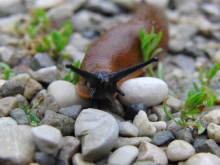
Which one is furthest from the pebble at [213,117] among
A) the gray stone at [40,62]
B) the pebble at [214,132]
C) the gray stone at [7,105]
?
the gray stone at [40,62]

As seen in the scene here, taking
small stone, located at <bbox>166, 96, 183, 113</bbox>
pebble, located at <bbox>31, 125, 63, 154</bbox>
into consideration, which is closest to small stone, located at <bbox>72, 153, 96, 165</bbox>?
pebble, located at <bbox>31, 125, 63, 154</bbox>

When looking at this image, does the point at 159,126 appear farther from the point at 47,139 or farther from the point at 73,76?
the point at 73,76

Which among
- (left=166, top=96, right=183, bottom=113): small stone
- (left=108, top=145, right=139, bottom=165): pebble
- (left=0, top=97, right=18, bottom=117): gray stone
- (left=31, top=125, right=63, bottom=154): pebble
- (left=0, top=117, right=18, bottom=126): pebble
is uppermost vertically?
(left=31, top=125, right=63, bottom=154): pebble

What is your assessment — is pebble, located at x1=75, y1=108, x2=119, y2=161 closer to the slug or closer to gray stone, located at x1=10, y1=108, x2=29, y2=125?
the slug

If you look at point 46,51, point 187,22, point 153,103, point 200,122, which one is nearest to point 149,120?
point 153,103

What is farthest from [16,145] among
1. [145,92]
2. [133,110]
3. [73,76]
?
[145,92]

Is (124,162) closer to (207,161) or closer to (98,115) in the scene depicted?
(98,115)
